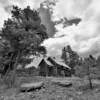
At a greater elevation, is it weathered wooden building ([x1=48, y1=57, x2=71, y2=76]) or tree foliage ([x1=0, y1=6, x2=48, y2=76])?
tree foliage ([x1=0, y1=6, x2=48, y2=76])

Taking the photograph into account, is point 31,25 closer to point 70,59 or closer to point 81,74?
point 81,74

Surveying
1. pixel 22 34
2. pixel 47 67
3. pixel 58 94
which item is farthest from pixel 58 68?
pixel 58 94

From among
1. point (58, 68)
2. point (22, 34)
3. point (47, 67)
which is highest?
point (22, 34)

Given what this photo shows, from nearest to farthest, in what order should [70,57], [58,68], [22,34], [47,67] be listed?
1. [22,34]
2. [47,67]
3. [58,68]
4. [70,57]

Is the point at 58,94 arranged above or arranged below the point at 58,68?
below

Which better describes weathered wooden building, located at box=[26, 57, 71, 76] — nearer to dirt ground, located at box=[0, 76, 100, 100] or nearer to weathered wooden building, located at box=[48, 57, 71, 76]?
weathered wooden building, located at box=[48, 57, 71, 76]

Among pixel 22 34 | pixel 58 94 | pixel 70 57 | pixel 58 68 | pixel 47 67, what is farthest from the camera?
pixel 70 57

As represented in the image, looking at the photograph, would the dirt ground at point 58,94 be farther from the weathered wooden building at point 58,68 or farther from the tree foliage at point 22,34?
the weathered wooden building at point 58,68

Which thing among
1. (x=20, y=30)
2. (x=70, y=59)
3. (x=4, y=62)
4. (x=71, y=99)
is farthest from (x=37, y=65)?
(x=70, y=59)

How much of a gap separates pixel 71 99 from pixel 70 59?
39.5 metres

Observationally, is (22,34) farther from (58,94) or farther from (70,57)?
(70,57)

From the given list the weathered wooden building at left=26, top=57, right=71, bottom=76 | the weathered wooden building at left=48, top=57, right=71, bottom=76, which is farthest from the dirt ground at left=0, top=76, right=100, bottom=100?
the weathered wooden building at left=48, top=57, right=71, bottom=76

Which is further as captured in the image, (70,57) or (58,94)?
(70,57)

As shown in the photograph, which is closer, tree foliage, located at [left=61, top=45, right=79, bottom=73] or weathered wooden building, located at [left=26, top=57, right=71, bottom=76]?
weathered wooden building, located at [left=26, top=57, right=71, bottom=76]
